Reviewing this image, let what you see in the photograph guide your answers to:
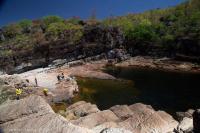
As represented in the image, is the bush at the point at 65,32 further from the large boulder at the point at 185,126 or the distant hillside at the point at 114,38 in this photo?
the large boulder at the point at 185,126

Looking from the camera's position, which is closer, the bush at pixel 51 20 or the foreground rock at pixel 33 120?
the foreground rock at pixel 33 120

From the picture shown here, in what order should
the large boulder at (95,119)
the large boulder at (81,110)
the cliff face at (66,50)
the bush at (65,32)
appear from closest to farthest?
the large boulder at (95,119) < the large boulder at (81,110) < the cliff face at (66,50) < the bush at (65,32)

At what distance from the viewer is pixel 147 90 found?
33406mm

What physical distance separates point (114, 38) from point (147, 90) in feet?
81.4

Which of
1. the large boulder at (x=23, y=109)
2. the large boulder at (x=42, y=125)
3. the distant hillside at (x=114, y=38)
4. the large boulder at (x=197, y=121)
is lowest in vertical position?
the distant hillside at (x=114, y=38)

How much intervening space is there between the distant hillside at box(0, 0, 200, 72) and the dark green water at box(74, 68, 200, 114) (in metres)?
9.72

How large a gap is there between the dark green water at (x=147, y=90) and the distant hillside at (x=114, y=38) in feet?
31.9

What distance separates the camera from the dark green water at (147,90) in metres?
28.3

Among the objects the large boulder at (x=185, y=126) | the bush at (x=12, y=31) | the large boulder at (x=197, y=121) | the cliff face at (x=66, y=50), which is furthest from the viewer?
the bush at (x=12, y=31)

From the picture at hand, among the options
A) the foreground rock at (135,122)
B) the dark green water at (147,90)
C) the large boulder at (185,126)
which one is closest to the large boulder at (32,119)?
the foreground rock at (135,122)

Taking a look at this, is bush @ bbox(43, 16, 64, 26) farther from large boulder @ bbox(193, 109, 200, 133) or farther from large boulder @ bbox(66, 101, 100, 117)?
large boulder @ bbox(193, 109, 200, 133)

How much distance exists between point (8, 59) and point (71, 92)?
31.0m

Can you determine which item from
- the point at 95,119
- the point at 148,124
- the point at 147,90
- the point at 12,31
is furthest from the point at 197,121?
the point at 12,31

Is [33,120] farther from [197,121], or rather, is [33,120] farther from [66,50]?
[66,50]
